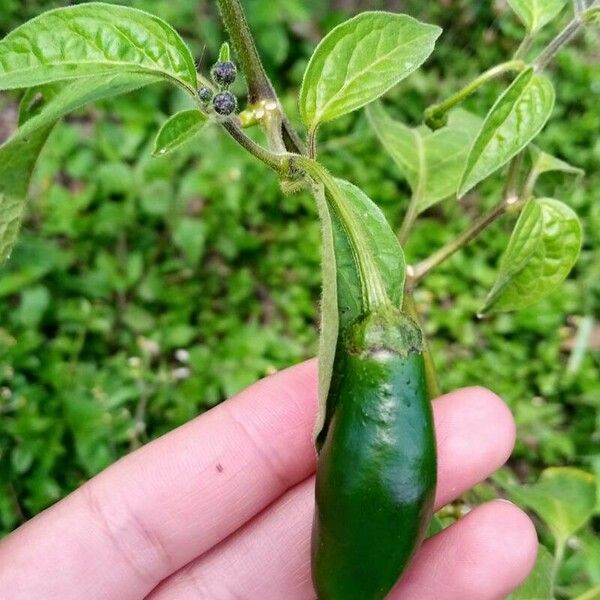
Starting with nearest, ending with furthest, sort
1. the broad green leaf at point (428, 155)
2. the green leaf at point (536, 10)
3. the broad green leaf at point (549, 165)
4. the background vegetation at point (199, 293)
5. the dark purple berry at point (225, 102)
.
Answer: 1. the dark purple berry at point (225, 102)
2. the green leaf at point (536, 10)
3. the broad green leaf at point (549, 165)
4. the broad green leaf at point (428, 155)
5. the background vegetation at point (199, 293)

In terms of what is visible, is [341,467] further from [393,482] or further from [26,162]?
[26,162]

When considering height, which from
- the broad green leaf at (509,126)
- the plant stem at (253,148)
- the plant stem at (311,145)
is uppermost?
the plant stem at (253,148)

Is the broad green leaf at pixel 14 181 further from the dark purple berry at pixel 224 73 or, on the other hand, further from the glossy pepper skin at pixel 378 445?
the glossy pepper skin at pixel 378 445

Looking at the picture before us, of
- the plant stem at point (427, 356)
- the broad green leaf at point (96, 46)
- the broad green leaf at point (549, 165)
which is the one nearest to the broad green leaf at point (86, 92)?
the broad green leaf at point (96, 46)

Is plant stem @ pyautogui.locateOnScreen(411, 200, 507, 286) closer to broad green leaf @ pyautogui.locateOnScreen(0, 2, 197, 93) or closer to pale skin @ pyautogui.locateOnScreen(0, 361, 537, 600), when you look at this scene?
pale skin @ pyautogui.locateOnScreen(0, 361, 537, 600)

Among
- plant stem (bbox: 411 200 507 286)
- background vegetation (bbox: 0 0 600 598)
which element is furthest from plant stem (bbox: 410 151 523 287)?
background vegetation (bbox: 0 0 600 598)

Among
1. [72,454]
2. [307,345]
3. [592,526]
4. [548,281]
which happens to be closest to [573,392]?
[592,526]

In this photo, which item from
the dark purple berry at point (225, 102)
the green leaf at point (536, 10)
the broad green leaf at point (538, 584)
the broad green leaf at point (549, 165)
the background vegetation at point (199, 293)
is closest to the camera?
the dark purple berry at point (225, 102)

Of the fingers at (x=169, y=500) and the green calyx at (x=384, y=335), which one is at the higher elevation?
the green calyx at (x=384, y=335)
